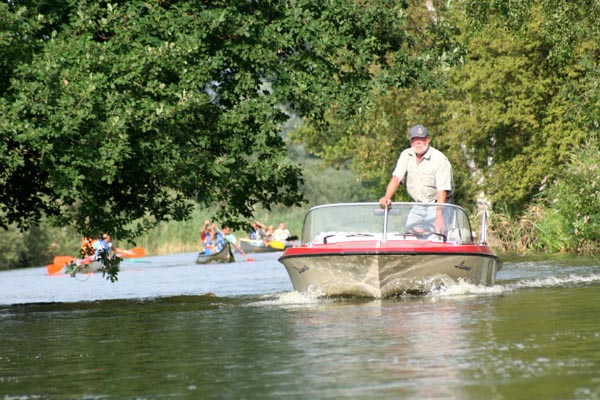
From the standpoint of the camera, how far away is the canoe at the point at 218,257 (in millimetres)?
41750

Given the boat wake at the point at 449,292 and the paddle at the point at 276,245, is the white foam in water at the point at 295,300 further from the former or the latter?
the paddle at the point at 276,245

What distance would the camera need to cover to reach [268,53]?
61.5 ft

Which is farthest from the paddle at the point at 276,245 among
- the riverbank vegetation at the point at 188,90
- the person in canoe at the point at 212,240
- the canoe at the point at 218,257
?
the riverbank vegetation at the point at 188,90

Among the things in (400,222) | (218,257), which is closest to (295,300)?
(400,222)

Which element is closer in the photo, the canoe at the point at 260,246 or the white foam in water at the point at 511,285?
the white foam in water at the point at 511,285

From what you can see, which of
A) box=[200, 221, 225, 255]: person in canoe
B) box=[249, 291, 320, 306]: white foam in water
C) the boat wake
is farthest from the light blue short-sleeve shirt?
box=[200, 221, 225, 255]: person in canoe

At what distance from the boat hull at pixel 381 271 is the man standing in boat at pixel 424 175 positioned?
795mm

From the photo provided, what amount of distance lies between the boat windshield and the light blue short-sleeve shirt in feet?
1.19

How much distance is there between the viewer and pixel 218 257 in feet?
139

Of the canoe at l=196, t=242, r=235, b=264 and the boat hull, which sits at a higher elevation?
the canoe at l=196, t=242, r=235, b=264

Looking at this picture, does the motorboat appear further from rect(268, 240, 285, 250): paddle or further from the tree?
rect(268, 240, 285, 250): paddle

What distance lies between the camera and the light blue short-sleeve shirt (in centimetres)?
1592

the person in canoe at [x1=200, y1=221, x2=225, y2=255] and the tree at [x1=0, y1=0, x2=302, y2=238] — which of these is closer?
the tree at [x1=0, y1=0, x2=302, y2=238]

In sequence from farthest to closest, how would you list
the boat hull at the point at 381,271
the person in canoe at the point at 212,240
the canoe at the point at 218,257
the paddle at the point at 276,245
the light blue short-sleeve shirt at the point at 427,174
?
the paddle at the point at 276,245 < the person in canoe at the point at 212,240 < the canoe at the point at 218,257 < the light blue short-sleeve shirt at the point at 427,174 < the boat hull at the point at 381,271
